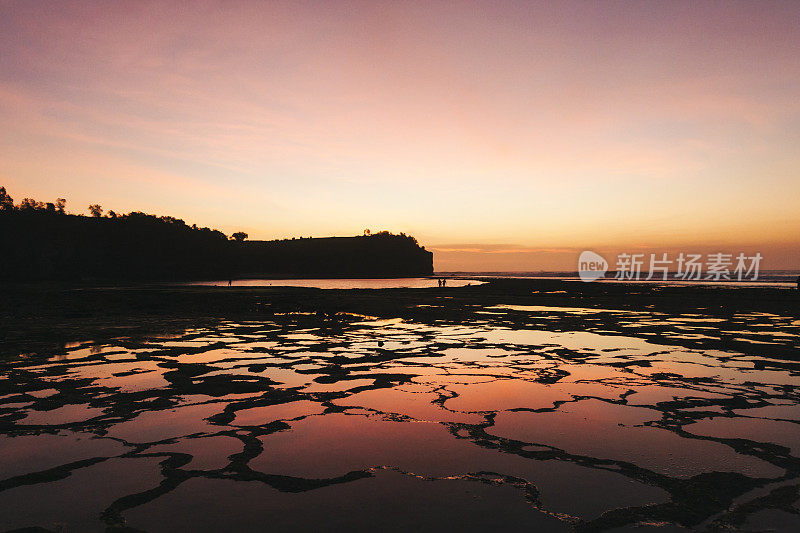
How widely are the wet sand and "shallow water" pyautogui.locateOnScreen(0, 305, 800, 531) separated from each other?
0.06 ft

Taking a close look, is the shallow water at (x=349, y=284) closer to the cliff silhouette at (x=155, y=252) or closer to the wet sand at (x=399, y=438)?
the cliff silhouette at (x=155, y=252)


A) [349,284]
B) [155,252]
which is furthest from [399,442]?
[155,252]

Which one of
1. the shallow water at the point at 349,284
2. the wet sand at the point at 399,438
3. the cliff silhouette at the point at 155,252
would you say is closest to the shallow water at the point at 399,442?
the wet sand at the point at 399,438

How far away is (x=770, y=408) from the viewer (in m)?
5.05

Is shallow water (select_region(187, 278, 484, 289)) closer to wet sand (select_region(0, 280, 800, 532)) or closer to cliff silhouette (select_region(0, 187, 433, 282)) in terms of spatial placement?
cliff silhouette (select_region(0, 187, 433, 282))

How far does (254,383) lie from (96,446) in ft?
8.00

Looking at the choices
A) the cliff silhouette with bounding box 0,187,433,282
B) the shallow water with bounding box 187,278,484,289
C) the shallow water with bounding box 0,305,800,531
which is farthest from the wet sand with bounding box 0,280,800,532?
the cliff silhouette with bounding box 0,187,433,282

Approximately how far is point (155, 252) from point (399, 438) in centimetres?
12668

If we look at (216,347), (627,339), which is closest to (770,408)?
(627,339)

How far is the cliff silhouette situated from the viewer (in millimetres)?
84625

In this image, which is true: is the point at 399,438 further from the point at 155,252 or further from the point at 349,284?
the point at 155,252

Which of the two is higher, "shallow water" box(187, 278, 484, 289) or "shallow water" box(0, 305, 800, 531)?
"shallow water" box(0, 305, 800, 531)

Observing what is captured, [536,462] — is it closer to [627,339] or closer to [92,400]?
[92,400]

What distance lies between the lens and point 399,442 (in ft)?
13.1
